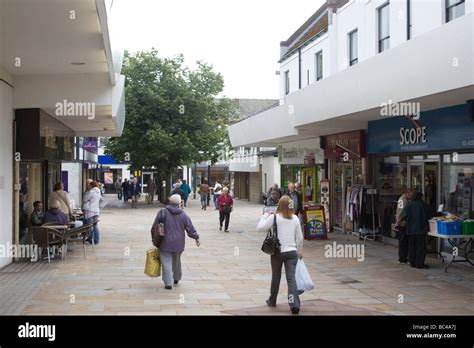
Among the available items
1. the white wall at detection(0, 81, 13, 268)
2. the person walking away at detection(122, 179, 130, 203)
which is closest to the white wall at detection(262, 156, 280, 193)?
the person walking away at detection(122, 179, 130, 203)

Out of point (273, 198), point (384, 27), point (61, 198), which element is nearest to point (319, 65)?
point (384, 27)

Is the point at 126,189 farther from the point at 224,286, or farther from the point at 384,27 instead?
the point at 224,286

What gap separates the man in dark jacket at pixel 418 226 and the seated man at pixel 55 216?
7.80 m

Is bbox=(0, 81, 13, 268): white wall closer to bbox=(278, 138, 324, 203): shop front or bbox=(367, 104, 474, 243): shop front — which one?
bbox=(367, 104, 474, 243): shop front

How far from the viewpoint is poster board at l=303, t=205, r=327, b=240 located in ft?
58.7

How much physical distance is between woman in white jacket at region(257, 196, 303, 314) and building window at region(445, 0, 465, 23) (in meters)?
7.55

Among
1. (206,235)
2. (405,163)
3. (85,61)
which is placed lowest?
(206,235)

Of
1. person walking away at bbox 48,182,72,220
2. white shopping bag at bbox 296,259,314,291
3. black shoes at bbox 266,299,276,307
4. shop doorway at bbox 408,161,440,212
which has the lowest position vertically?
black shoes at bbox 266,299,276,307

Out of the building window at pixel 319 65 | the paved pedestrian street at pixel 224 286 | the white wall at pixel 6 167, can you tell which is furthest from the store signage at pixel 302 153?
the white wall at pixel 6 167

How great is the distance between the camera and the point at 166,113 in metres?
36.7
